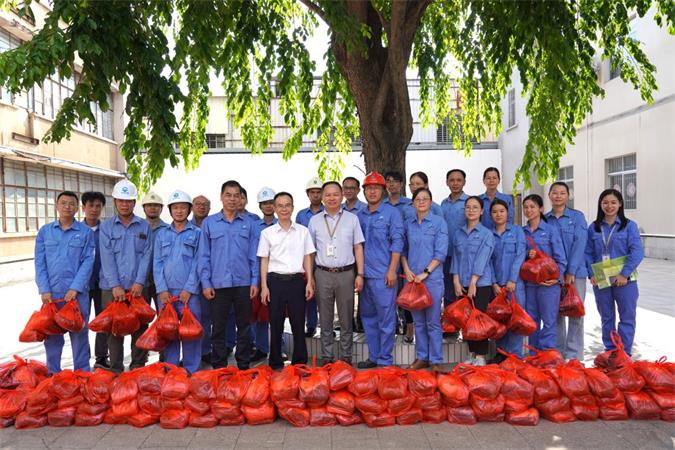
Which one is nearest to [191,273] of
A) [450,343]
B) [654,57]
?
[450,343]

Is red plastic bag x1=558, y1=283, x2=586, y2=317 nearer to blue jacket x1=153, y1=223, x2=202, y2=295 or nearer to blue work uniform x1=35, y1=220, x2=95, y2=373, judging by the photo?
blue jacket x1=153, y1=223, x2=202, y2=295

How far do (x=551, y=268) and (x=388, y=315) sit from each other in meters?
1.42

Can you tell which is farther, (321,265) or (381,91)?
(381,91)

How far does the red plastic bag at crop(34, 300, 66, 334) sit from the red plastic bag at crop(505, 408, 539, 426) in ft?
11.3

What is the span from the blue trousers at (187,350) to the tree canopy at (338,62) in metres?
1.29

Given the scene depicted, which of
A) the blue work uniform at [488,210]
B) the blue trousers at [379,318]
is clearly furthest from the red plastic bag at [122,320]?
the blue work uniform at [488,210]

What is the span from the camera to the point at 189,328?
12.8ft

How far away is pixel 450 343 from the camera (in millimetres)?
4512

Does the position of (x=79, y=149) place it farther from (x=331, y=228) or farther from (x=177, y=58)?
(x=331, y=228)

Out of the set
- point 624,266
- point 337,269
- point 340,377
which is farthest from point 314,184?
point 624,266

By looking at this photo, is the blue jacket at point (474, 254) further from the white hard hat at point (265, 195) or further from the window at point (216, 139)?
the window at point (216, 139)

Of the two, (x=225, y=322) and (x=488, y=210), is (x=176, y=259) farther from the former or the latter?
(x=488, y=210)

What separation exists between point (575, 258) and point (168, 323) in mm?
3505

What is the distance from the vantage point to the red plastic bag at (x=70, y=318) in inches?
152
